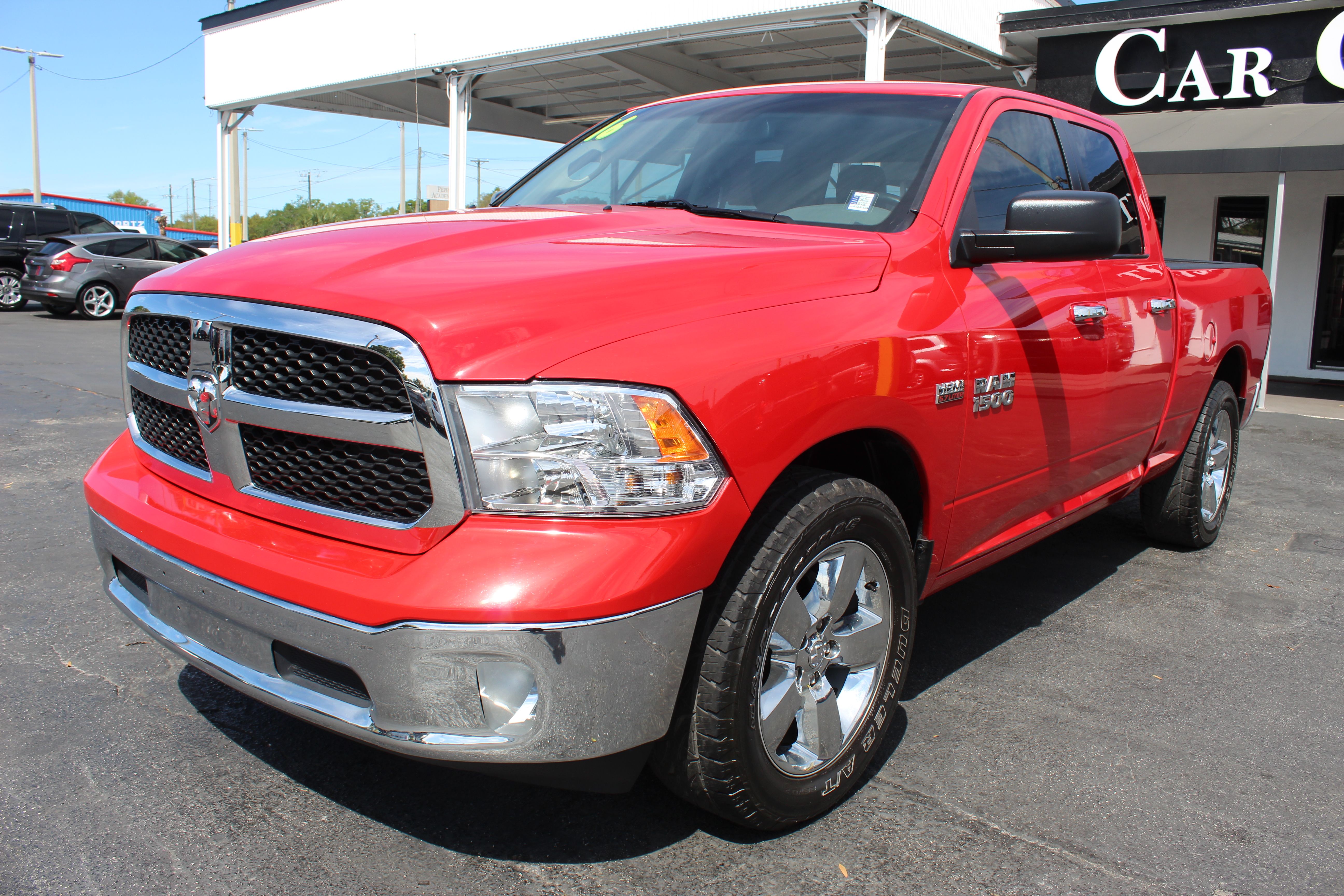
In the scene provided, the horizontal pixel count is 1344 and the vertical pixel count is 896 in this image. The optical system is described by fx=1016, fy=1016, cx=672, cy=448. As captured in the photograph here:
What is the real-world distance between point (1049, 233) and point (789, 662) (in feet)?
4.45

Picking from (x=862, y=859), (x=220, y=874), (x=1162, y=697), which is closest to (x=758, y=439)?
(x=862, y=859)

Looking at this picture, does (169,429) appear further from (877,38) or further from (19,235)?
(19,235)

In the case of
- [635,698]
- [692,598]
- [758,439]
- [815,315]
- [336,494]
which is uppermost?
[815,315]

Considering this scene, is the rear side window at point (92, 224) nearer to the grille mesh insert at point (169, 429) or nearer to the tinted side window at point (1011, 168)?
the grille mesh insert at point (169, 429)

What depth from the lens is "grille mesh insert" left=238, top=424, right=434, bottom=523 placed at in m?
1.95

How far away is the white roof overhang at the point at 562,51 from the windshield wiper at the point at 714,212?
386 inches

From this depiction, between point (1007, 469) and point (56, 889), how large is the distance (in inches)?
103

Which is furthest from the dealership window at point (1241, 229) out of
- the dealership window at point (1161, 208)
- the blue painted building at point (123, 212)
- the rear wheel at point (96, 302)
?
the blue painted building at point (123, 212)

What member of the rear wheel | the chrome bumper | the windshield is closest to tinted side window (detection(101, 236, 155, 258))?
the rear wheel

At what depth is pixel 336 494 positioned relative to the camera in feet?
6.79

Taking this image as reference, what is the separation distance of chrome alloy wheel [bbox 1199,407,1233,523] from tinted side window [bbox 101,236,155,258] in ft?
61.3

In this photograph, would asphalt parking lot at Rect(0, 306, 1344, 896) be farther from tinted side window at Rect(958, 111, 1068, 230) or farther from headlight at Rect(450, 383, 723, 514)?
tinted side window at Rect(958, 111, 1068, 230)

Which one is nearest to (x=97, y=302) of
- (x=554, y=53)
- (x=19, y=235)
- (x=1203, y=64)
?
(x=19, y=235)

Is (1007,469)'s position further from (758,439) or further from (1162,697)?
(758,439)
